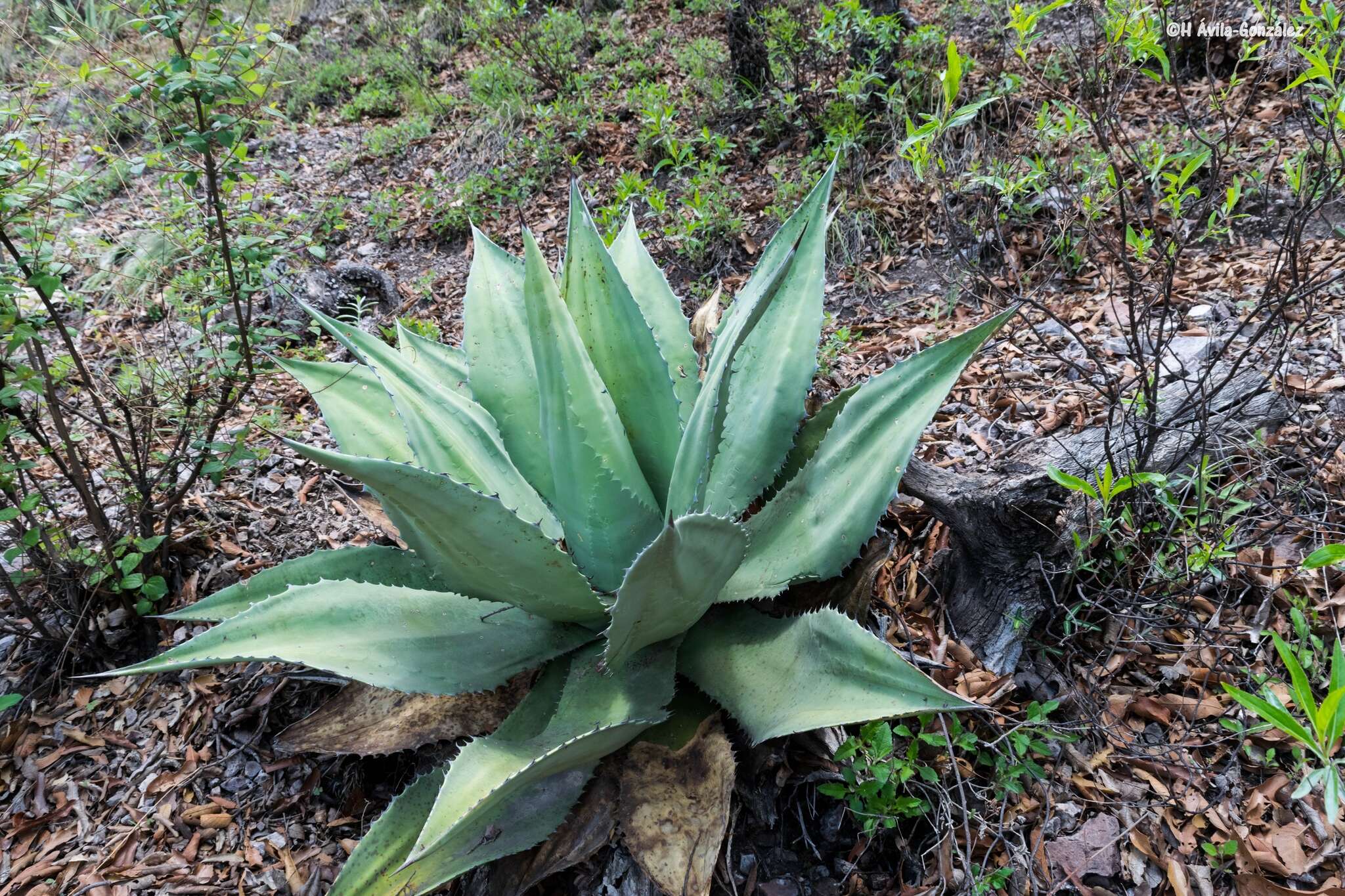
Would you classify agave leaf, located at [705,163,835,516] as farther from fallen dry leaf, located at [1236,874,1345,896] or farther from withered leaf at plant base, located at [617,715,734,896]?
fallen dry leaf, located at [1236,874,1345,896]

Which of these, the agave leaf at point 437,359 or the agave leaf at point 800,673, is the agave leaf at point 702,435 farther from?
the agave leaf at point 437,359

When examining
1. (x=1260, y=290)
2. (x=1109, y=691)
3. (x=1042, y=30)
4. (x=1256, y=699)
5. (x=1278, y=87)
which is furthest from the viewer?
(x=1042, y=30)

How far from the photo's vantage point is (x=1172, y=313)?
2.35m

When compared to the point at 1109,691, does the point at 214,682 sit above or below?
above

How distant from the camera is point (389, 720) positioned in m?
1.58

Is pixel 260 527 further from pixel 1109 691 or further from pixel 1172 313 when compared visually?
pixel 1172 313

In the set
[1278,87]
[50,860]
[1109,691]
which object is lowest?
[1109,691]

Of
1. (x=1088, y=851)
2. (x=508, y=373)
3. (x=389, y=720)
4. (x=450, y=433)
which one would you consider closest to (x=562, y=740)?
(x=389, y=720)

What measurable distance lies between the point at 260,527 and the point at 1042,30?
15.7ft

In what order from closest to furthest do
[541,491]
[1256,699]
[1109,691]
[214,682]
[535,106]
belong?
[1256,699], [1109,691], [541,491], [214,682], [535,106]

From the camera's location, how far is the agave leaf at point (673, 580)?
1.16 meters

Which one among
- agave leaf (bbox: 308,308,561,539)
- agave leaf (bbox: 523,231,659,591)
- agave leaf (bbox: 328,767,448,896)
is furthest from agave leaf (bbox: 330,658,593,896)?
agave leaf (bbox: 308,308,561,539)

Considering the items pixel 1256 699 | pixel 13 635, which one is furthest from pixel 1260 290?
pixel 13 635

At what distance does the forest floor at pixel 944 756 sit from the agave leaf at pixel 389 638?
33cm
